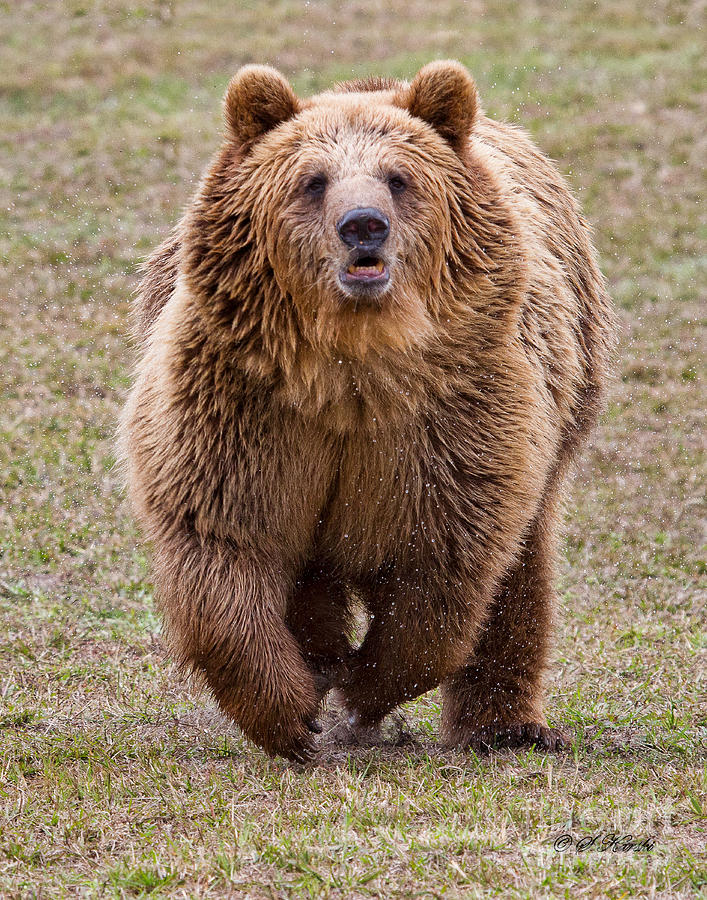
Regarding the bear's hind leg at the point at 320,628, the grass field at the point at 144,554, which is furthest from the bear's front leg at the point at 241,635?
the bear's hind leg at the point at 320,628

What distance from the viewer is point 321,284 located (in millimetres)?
4234

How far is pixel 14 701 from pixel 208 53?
1249cm

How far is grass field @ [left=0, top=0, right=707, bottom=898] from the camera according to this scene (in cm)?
387

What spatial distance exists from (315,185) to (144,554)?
351 centimetres

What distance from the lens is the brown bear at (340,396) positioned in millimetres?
4316

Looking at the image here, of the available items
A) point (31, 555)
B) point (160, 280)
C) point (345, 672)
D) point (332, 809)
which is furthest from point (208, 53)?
point (332, 809)

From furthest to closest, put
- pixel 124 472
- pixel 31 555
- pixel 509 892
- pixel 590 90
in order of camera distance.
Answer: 1. pixel 590 90
2. pixel 31 555
3. pixel 124 472
4. pixel 509 892

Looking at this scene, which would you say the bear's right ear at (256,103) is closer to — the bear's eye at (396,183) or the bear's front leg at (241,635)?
the bear's eye at (396,183)

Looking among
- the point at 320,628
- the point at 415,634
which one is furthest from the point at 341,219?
the point at 320,628

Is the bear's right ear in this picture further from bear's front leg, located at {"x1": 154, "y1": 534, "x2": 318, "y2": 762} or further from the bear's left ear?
bear's front leg, located at {"x1": 154, "y1": 534, "x2": 318, "y2": 762}

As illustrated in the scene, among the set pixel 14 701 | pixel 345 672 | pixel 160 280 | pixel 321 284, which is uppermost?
pixel 321 284

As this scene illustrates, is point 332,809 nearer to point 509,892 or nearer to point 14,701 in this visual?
point 509,892

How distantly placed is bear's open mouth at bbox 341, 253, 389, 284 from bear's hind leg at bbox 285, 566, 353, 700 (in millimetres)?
1490

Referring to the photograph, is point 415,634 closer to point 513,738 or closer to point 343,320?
point 513,738
